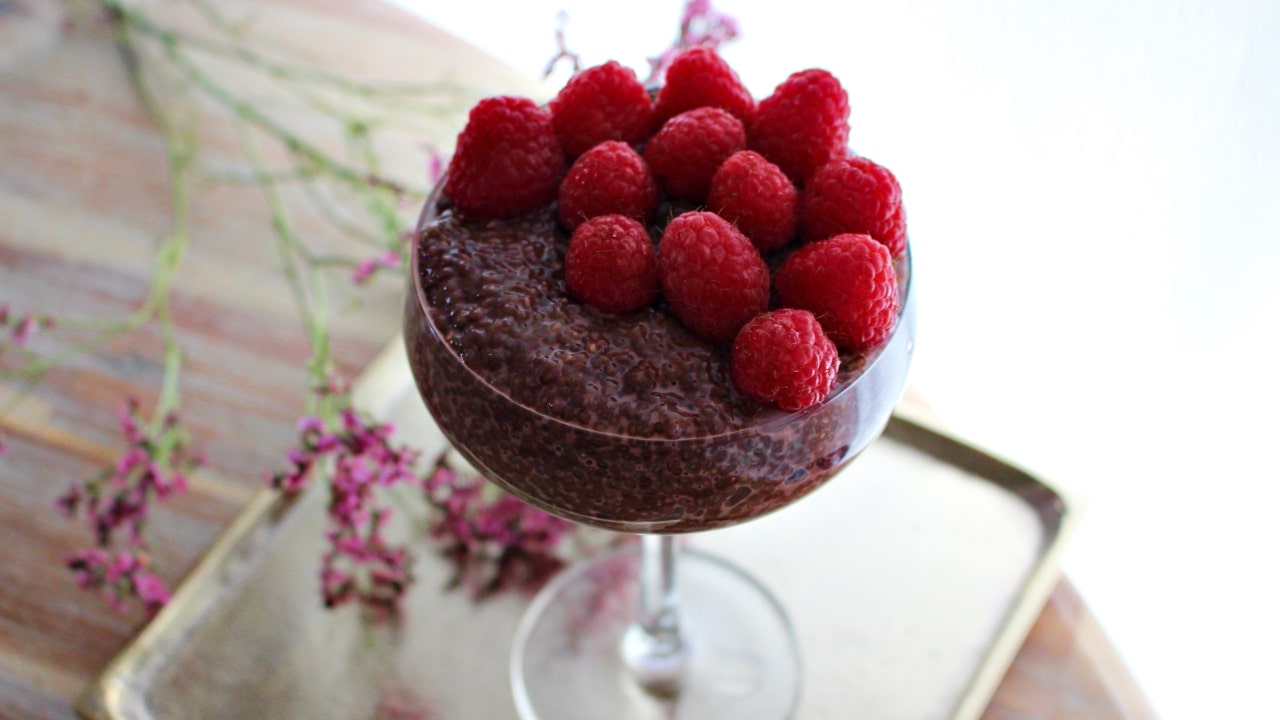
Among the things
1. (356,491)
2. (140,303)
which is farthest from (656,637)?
(140,303)

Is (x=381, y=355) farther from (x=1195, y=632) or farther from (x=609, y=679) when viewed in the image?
(x=1195, y=632)

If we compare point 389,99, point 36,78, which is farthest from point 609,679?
point 36,78

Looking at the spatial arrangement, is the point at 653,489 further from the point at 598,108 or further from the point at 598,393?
the point at 598,108

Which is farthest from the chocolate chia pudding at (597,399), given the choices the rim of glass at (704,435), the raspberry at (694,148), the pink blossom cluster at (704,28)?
the pink blossom cluster at (704,28)

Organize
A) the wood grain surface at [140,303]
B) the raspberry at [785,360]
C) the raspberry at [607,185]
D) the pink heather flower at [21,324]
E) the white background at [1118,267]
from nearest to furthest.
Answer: the raspberry at [785,360]
the raspberry at [607,185]
the white background at [1118,267]
the wood grain surface at [140,303]
the pink heather flower at [21,324]

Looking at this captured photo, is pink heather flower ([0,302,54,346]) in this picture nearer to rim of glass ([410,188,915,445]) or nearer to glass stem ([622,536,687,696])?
rim of glass ([410,188,915,445])

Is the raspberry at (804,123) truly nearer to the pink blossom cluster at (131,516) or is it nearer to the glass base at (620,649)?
the glass base at (620,649)
